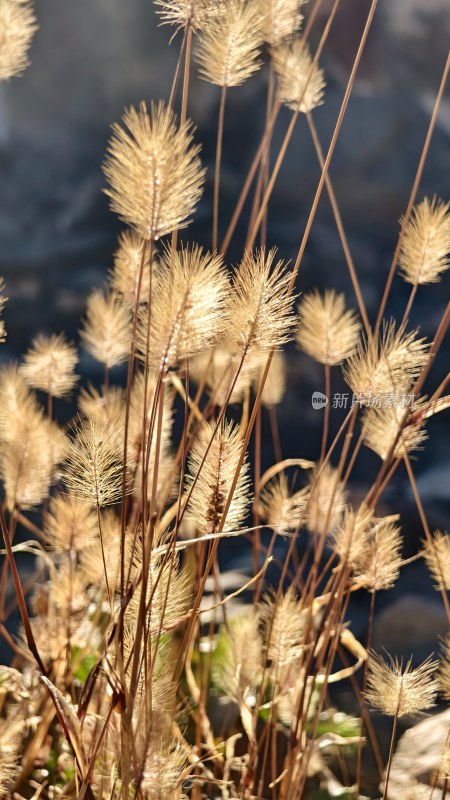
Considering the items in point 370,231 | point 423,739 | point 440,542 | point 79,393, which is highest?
point 370,231

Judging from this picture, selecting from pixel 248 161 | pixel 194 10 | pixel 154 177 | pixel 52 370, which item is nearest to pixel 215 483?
pixel 154 177

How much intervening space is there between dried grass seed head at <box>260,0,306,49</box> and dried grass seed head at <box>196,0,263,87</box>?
0.03 meters

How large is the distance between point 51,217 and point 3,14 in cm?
100

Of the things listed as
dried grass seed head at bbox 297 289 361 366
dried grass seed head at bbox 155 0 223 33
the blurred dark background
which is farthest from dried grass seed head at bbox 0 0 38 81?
the blurred dark background

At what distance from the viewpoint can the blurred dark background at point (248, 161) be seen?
4.25 feet

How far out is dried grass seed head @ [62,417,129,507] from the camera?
1.40 ft

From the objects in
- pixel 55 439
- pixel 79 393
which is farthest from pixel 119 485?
pixel 79 393

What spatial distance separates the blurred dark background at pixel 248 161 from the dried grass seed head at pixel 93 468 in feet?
2.88

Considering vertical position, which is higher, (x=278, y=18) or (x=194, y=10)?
(x=278, y=18)

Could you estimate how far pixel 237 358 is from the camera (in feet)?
1.84

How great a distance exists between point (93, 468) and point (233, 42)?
36cm

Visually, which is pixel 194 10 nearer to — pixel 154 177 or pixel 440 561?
pixel 154 177

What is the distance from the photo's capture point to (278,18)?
0.61 metres

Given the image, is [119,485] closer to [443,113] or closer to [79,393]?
[79,393]
